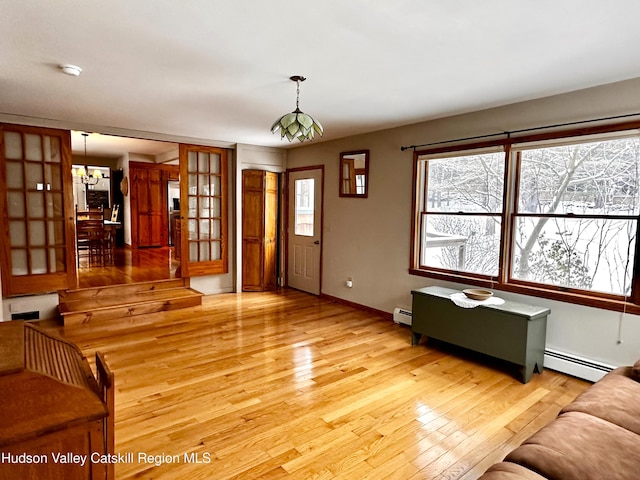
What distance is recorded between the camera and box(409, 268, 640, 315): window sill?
9.87ft

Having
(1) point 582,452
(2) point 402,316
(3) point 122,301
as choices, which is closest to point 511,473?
(1) point 582,452

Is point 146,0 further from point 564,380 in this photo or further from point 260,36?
point 564,380

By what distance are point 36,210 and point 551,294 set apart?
5.71 meters

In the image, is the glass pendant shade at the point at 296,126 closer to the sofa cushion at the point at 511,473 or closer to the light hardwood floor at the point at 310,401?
the light hardwood floor at the point at 310,401

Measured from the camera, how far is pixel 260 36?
88.6 inches

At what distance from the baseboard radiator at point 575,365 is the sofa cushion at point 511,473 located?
2.27m

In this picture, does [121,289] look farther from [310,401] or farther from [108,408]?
[108,408]

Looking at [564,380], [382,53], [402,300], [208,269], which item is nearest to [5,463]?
[382,53]

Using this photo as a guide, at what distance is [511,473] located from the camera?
1347 millimetres

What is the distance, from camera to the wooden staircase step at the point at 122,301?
4590 millimetres

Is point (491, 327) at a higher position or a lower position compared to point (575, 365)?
higher

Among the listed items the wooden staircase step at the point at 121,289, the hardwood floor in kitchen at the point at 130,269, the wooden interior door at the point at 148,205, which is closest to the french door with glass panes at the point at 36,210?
the wooden staircase step at the point at 121,289

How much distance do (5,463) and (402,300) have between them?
4.10 meters

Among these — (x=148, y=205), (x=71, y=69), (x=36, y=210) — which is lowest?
(x=36, y=210)
